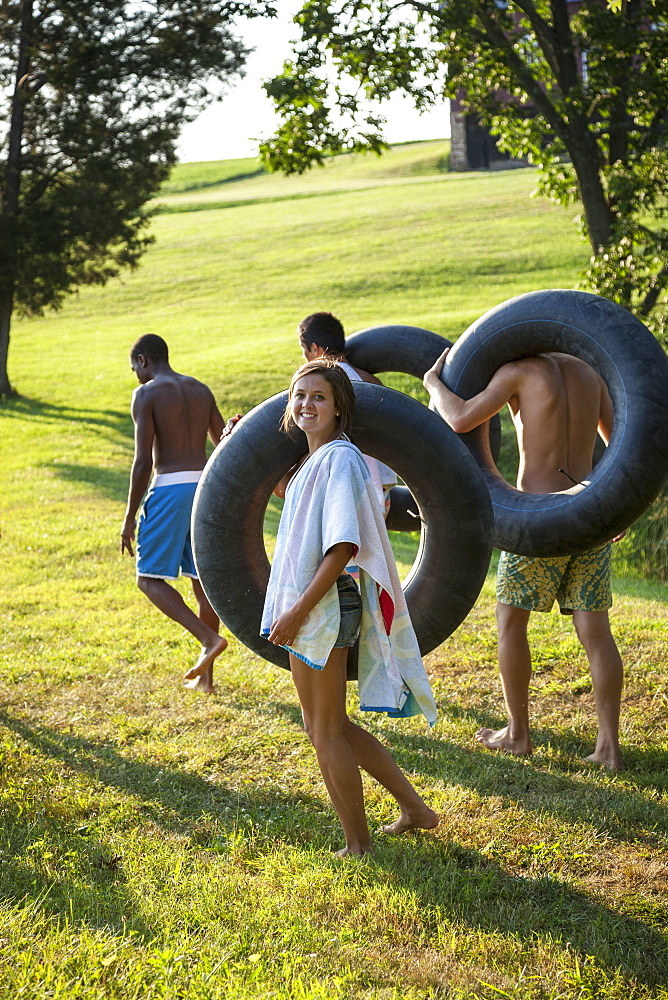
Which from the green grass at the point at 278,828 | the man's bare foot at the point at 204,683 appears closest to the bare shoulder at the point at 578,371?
the green grass at the point at 278,828

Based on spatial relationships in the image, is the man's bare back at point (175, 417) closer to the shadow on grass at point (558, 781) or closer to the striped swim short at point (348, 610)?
the shadow on grass at point (558, 781)

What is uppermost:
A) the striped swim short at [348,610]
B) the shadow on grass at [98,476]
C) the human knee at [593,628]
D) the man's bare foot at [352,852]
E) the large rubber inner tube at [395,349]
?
the large rubber inner tube at [395,349]

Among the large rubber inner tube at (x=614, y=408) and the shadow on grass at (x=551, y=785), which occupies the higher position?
the large rubber inner tube at (x=614, y=408)

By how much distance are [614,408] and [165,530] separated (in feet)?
8.68

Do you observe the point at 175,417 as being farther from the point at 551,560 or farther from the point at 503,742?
the point at 503,742

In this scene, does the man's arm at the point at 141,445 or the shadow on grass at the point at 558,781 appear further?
the man's arm at the point at 141,445

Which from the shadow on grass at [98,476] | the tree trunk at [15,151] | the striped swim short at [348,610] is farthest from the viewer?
the tree trunk at [15,151]

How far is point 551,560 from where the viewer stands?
4.40m

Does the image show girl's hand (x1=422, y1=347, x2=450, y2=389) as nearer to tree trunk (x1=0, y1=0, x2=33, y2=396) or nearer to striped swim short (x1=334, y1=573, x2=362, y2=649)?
striped swim short (x1=334, y1=573, x2=362, y2=649)

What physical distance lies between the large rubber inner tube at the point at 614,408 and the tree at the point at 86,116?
15504mm

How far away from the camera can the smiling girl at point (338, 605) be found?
319 cm

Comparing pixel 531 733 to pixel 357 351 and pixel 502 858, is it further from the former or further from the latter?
pixel 357 351

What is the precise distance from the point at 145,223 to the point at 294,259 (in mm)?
10552

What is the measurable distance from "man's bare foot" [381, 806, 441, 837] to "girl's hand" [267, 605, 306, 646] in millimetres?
934
